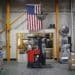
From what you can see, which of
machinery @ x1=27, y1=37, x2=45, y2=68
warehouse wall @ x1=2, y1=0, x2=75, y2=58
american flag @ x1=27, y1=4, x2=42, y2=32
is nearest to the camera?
machinery @ x1=27, y1=37, x2=45, y2=68

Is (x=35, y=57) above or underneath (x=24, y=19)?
underneath

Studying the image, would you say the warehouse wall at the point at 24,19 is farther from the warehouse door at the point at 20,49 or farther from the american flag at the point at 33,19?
the warehouse door at the point at 20,49

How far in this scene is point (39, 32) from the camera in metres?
18.0

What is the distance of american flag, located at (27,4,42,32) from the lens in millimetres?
17359

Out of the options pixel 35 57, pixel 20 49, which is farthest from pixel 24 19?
pixel 35 57

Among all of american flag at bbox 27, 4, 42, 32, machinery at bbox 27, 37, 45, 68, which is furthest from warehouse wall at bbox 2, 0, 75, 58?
machinery at bbox 27, 37, 45, 68

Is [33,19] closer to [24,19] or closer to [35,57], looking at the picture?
[24,19]

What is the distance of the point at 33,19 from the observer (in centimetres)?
1767

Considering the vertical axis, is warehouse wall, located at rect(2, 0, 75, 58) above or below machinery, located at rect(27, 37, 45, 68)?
above

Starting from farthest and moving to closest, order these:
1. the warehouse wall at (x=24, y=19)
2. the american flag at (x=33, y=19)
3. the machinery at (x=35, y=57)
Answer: the warehouse wall at (x=24, y=19) → the american flag at (x=33, y=19) → the machinery at (x=35, y=57)

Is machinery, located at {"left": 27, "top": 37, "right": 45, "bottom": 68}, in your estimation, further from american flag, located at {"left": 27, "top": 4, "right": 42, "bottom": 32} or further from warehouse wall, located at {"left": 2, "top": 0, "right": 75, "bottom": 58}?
warehouse wall, located at {"left": 2, "top": 0, "right": 75, "bottom": 58}

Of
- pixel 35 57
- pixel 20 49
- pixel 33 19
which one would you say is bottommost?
pixel 35 57

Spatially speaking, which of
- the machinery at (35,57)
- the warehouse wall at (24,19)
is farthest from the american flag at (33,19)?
the machinery at (35,57)

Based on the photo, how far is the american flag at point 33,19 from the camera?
683 inches
